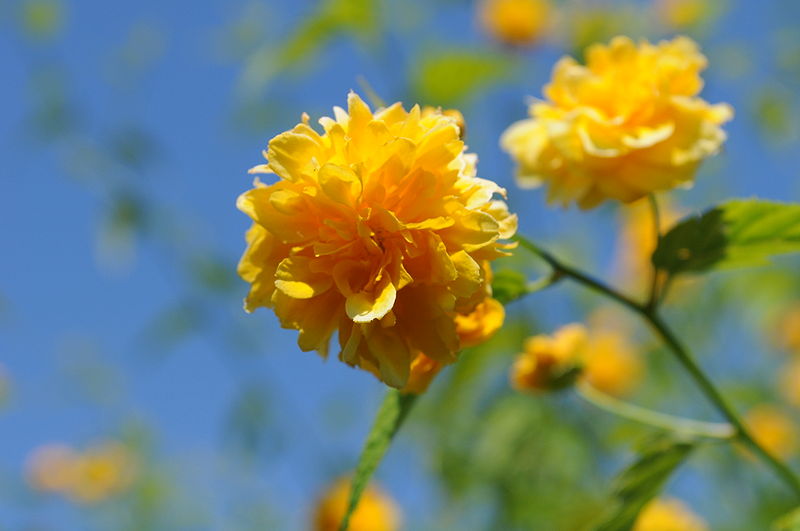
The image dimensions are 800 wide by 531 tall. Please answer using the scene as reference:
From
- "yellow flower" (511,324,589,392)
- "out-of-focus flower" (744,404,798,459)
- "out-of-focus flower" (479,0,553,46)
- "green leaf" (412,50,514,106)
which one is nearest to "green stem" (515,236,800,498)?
"yellow flower" (511,324,589,392)

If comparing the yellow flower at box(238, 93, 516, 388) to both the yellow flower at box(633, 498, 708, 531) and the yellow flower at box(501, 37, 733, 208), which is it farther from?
the yellow flower at box(633, 498, 708, 531)

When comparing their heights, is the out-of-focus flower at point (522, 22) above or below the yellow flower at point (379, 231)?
above

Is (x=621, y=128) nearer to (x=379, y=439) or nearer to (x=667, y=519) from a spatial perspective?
(x=379, y=439)

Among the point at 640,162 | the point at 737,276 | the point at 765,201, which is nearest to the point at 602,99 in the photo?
the point at 640,162

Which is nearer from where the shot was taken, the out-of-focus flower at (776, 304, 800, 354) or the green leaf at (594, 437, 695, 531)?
the green leaf at (594, 437, 695, 531)

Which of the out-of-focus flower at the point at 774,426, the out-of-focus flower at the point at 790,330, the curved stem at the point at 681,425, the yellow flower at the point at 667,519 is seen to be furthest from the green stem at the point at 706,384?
the out-of-focus flower at the point at 790,330

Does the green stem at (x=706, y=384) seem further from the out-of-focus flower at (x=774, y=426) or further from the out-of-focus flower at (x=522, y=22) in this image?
the out-of-focus flower at (x=774, y=426)

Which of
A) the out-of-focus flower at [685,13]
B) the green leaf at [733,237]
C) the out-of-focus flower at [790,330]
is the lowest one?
the green leaf at [733,237]

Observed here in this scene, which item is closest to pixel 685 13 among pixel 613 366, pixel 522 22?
pixel 522 22
